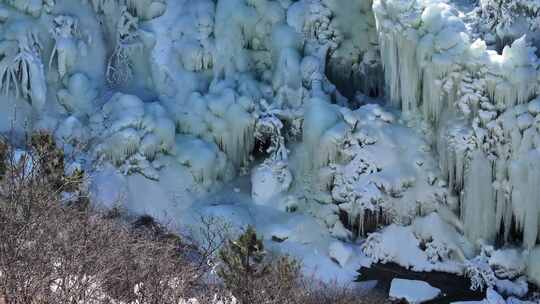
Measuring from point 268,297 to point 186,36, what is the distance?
8.29m

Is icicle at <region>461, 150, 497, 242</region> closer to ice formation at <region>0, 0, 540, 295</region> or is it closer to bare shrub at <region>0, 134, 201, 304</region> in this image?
ice formation at <region>0, 0, 540, 295</region>

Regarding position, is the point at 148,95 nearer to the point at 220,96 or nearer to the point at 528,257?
the point at 220,96

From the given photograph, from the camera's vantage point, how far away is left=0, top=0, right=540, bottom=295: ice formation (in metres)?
13.6

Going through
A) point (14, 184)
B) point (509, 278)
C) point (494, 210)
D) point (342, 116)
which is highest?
point (14, 184)

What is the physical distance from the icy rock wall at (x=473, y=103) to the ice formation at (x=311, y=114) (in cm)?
3

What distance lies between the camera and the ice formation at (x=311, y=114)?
1356 cm

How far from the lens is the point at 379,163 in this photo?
1484cm

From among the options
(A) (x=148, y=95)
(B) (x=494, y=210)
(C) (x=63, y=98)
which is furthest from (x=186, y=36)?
(B) (x=494, y=210)

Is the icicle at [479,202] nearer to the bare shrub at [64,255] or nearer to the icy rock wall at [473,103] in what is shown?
the icy rock wall at [473,103]

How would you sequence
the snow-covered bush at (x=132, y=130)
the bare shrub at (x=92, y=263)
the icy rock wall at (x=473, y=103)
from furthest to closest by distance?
the snow-covered bush at (x=132, y=130), the icy rock wall at (x=473, y=103), the bare shrub at (x=92, y=263)

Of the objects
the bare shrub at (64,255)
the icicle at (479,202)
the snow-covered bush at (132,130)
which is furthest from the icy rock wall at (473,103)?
the bare shrub at (64,255)

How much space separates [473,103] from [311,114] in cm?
346

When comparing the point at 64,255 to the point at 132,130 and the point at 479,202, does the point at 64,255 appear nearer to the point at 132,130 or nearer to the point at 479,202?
the point at 132,130

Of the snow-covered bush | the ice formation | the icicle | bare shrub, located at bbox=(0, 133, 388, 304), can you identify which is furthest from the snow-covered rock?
the snow-covered bush
